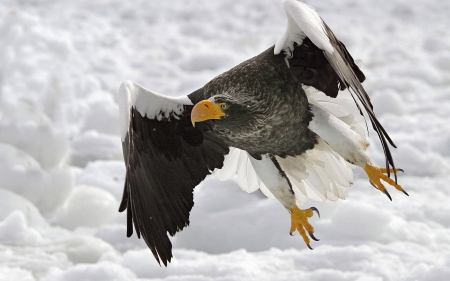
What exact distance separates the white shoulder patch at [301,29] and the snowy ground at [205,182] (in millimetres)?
1519

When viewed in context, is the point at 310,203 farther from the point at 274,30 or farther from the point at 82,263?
the point at 274,30

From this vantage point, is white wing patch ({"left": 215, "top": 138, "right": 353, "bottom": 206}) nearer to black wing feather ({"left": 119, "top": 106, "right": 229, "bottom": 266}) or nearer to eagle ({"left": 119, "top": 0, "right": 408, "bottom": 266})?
eagle ({"left": 119, "top": 0, "right": 408, "bottom": 266})

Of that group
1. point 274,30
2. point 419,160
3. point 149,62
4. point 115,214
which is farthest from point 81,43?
point 419,160

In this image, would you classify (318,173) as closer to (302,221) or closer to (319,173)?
(319,173)

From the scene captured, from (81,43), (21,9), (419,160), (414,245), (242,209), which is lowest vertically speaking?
(414,245)

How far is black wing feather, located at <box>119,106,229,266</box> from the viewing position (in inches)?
162

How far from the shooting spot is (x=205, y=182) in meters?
5.83

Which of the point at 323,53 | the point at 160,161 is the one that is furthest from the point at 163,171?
the point at 323,53

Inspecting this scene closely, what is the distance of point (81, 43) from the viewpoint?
9.41 metres

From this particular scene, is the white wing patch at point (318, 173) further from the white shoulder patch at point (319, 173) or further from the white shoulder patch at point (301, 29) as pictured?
the white shoulder patch at point (301, 29)

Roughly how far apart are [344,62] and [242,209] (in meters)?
2.09

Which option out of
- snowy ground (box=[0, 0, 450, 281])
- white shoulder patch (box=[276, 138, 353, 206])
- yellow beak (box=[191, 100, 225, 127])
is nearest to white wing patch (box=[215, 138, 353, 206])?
white shoulder patch (box=[276, 138, 353, 206])

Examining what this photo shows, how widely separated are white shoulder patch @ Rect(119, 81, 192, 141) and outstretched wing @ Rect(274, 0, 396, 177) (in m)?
0.75

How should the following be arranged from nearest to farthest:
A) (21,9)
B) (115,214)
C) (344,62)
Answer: (344,62) < (115,214) < (21,9)
